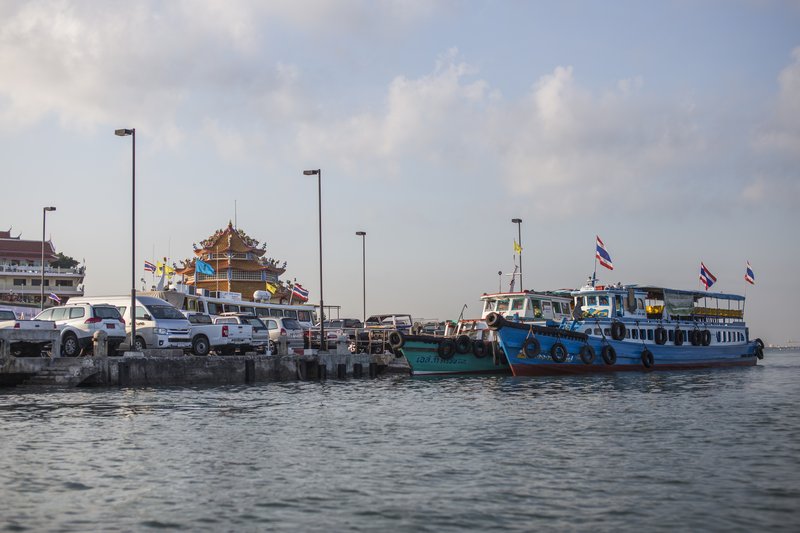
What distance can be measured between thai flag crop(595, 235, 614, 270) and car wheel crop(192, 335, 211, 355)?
69.4ft

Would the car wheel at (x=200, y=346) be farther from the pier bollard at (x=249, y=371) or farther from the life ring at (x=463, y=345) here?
the life ring at (x=463, y=345)

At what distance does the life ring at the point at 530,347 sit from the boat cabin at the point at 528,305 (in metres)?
4.15

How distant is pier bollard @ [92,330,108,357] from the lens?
27.8 m

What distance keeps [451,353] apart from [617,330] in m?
9.38

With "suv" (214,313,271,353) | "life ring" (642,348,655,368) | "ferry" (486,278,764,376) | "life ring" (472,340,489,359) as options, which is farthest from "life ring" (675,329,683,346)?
"suv" (214,313,271,353)

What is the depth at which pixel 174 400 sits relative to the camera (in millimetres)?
24250

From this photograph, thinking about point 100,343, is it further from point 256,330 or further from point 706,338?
point 706,338

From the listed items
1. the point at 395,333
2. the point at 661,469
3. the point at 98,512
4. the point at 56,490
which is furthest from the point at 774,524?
the point at 395,333

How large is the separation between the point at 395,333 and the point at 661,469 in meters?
24.6

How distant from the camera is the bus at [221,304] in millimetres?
46094

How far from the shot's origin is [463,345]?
1542 inches

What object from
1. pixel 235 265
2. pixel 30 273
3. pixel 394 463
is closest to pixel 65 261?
pixel 30 273

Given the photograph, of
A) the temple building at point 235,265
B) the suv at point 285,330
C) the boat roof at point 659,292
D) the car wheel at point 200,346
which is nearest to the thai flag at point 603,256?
the boat roof at point 659,292

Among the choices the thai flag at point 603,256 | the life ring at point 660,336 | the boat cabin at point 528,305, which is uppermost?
the thai flag at point 603,256
